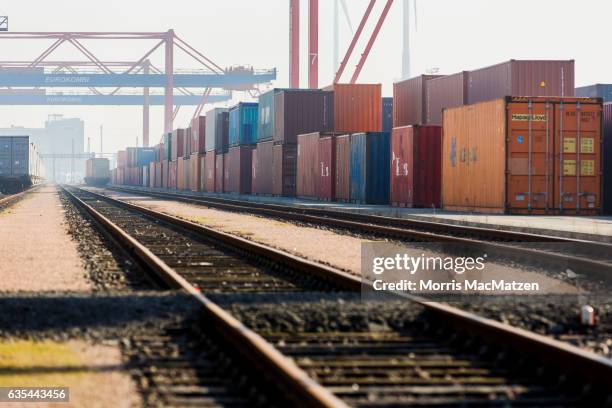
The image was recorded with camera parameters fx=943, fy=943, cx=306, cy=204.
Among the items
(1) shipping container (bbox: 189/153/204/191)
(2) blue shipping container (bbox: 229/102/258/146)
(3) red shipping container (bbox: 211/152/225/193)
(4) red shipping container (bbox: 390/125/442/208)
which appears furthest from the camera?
(1) shipping container (bbox: 189/153/204/191)

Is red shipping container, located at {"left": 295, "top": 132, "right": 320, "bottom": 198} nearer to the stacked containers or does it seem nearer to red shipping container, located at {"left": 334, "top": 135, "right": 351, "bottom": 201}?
the stacked containers

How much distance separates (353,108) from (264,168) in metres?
6.62

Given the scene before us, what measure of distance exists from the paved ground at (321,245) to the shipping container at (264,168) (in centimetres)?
1923

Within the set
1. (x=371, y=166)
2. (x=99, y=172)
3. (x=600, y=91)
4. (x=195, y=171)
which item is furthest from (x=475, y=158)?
(x=99, y=172)

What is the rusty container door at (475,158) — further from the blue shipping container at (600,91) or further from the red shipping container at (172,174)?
the red shipping container at (172,174)

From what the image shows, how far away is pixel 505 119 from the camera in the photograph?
77.5ft

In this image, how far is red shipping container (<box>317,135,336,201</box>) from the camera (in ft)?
115

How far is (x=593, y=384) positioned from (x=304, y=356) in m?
1.65

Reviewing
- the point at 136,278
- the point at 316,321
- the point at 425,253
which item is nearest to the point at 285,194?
the point at 425,253

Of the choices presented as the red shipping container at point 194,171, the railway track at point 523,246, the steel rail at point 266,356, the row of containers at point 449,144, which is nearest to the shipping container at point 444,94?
the row of containers at point 449,144

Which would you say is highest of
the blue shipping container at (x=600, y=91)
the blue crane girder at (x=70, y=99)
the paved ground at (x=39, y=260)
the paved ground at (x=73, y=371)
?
the blue crane girder at (x=70, y=99)

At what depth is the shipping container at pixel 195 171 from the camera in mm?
61831

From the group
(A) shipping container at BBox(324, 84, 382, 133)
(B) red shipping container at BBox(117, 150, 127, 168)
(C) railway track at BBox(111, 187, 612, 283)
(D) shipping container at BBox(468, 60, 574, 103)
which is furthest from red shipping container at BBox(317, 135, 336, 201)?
(B) red shipping container at BBox(117, 150, 127, 168)

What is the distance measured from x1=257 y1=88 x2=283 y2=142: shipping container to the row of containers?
0.06m
